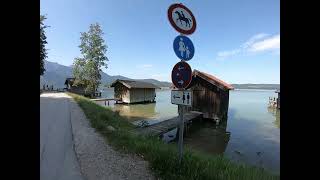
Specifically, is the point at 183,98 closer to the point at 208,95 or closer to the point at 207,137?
the point at 207,137

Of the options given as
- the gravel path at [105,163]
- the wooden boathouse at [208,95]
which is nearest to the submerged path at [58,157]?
the gravel path at [105,163]

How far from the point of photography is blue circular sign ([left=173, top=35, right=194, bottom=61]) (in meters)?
5.58

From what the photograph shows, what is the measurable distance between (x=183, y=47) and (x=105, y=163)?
144 inches

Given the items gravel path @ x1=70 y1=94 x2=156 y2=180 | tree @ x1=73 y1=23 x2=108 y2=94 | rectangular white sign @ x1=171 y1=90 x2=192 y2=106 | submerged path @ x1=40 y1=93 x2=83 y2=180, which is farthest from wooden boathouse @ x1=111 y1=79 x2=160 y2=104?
rectangular white sign @ x1=171 y1=90 x2=192 y2=106

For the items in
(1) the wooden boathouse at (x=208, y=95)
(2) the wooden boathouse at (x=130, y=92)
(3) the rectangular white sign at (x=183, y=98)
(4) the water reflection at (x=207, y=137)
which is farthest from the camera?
(2) the wooden boathouse at (x=130, y=92)

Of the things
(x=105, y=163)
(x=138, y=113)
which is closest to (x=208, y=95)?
(x=138, y=113)

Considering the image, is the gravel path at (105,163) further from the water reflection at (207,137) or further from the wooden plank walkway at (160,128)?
the water reflection at (207,137)

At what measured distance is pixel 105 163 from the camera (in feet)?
21.3

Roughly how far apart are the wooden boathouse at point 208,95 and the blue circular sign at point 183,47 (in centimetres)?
1823

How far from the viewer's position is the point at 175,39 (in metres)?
5.58

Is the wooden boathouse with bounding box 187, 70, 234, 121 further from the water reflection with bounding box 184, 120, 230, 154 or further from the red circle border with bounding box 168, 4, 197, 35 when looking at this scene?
the red circle border with bounding box 168, 4, 197, 35

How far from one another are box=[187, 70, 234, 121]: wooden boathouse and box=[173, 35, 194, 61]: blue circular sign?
59.8 feet

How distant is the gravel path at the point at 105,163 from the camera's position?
5.67 m
